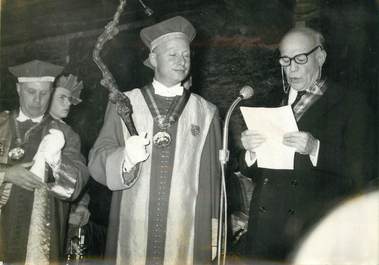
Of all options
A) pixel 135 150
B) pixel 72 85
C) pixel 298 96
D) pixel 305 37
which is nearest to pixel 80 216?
pixel 135 150

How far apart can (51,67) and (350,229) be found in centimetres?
289

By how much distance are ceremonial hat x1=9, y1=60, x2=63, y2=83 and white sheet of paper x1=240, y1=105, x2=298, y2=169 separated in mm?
1820

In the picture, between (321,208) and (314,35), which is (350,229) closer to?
(321,208)

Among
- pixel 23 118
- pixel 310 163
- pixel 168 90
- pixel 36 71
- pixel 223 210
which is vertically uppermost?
pixel 36 71

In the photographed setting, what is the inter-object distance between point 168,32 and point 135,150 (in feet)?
3.42

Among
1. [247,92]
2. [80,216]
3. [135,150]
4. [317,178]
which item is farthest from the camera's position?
[80,216]

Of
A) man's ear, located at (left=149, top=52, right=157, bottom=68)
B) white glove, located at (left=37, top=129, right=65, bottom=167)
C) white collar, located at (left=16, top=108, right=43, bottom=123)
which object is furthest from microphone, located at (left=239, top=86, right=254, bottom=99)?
white collar, located at (left=16, top=108, right=43, bottom=123)

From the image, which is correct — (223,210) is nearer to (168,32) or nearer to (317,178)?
(317,178)

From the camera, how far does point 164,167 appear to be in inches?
199

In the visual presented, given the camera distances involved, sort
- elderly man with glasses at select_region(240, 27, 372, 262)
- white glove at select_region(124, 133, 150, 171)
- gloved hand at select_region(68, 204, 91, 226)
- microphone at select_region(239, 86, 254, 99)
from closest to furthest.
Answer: elderly man with glasses at select_region(240, 27, 372, 262) → white glove at select_region(124, 133, 150, 171) → microphone at select_region(239, 86, 254, 99) → gloved hand at select_region(68, 204, 91, 226)

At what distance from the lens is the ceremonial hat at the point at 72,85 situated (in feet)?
17.6

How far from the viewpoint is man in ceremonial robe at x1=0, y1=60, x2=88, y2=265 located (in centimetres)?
523

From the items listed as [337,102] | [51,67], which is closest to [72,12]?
[51,67]

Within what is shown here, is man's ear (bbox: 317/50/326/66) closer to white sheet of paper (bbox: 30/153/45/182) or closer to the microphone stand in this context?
the microphone stand
